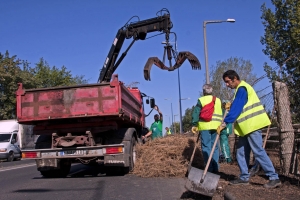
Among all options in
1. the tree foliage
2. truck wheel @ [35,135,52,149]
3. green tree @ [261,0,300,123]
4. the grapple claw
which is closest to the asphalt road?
truck wheel @ [35,135,52,149]

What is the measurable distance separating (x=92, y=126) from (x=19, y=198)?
2689mm

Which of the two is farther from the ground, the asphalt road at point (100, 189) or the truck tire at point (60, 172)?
the truck tire at point (60, 172)

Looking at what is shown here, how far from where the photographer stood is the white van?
25.0m

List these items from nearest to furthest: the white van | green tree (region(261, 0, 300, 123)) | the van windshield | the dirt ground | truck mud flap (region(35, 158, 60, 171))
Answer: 1. the dirt ground
2. truck mud flap (region(35, 158, 60, 171))
3. green tree (region(261, 0, 300, 123))
4. the white van
5. the van windshield

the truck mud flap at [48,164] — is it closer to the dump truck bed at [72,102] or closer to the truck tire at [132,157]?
the dump truck bed at [72,102]

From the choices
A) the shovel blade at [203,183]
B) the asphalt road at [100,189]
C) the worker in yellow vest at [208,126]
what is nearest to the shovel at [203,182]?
the shovel blade at [203,183]

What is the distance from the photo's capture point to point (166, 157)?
9.02 meters

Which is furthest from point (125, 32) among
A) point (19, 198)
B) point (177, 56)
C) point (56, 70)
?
point (56, 70)

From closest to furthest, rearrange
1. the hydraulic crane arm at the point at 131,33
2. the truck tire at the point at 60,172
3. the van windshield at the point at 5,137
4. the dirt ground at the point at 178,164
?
the dirt ground at the point at 178,164
the truck tire at the point at 60,172
the hydraulic crane arm at the point at 131,33
the van windshield at the point at 5,137

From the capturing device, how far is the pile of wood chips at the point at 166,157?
871 cm

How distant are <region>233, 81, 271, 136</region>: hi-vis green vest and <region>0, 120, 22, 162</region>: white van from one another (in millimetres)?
21721

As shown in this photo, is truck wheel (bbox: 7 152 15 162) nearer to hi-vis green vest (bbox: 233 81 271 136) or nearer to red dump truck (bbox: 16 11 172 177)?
red dump truck (bbox: 16 11 172 177)

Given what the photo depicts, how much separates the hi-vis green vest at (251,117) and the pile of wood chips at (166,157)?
2867 mm

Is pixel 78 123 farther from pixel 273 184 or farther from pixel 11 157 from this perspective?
pixel 11 157
